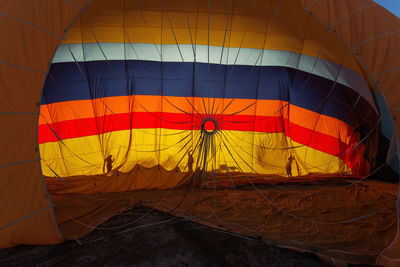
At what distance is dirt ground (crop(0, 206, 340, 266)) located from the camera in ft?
6.65

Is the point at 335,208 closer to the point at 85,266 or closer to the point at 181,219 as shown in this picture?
the point at 181,219

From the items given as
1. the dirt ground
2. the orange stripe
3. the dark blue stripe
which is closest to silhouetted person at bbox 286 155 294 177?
the orange stripe

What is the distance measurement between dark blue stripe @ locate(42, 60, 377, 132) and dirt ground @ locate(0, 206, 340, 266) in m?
2.15

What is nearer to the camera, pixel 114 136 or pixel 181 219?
pixel 181 219

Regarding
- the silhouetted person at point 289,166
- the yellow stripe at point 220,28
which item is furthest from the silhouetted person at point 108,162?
the silhouetted person at point 289,166

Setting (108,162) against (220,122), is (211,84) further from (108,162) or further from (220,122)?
(108,162)

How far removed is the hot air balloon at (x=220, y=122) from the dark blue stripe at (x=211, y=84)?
0.01 metres

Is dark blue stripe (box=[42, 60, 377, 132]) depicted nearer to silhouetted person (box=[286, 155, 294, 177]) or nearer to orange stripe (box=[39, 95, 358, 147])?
orange stripe (box=[39, 95, 358, 147])

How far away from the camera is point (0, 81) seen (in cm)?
201

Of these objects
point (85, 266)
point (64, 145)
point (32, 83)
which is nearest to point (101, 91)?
point (64, 145)

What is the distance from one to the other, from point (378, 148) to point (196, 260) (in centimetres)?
333

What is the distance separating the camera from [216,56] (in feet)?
12.7

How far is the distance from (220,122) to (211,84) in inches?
23.4

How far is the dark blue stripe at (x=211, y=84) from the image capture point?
379cm
